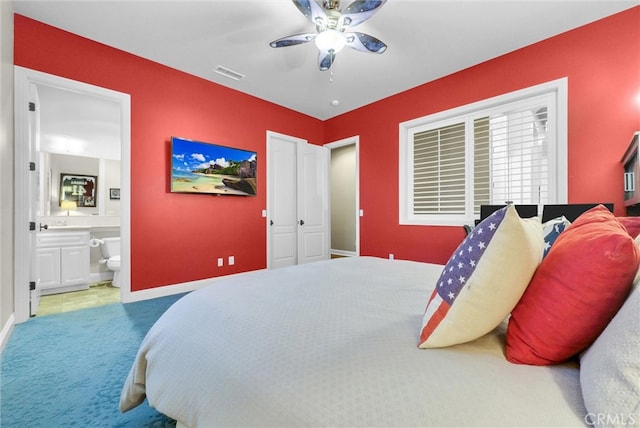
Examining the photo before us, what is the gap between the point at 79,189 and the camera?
4609 mm

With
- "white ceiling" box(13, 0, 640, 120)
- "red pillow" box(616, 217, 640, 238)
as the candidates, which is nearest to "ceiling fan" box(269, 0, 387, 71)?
"white ceiling" box(13, 0, 640, 120)

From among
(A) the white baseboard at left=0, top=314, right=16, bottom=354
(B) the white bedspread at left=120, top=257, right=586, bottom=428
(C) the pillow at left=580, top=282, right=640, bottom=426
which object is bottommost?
(A) the white baseboard at left=0, top=314, right=16, bottom=354

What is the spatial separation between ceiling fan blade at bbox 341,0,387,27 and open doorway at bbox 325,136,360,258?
4031 millimetres

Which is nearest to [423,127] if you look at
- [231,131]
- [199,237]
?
[231,131]

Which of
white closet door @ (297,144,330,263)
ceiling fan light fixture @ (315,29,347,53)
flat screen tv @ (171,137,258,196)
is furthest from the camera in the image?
white closet door @ (297,144,330,263)

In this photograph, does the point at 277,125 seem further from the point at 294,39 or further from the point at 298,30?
the point at 294,39

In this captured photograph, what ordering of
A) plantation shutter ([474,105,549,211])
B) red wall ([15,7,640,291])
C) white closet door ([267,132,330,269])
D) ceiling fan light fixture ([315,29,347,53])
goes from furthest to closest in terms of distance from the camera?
white closet door ([267,132,330,269]) → plantation shutter ([474,105,549,211]) → red wall ([15,7,640,291]) → ceiling fan light fixture ([315,29,347,53])

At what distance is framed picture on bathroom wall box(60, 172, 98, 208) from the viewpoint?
4.51 metres

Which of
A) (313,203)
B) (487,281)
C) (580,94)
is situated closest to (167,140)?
(313,203)

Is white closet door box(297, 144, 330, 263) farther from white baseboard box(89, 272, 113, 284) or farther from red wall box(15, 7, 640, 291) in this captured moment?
white baseboard box(89, 272, 113, 284)

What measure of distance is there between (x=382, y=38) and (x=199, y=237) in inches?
125

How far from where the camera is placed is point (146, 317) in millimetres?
2561

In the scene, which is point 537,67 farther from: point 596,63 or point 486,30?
point 486,30

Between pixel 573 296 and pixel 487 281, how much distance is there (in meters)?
0.17
